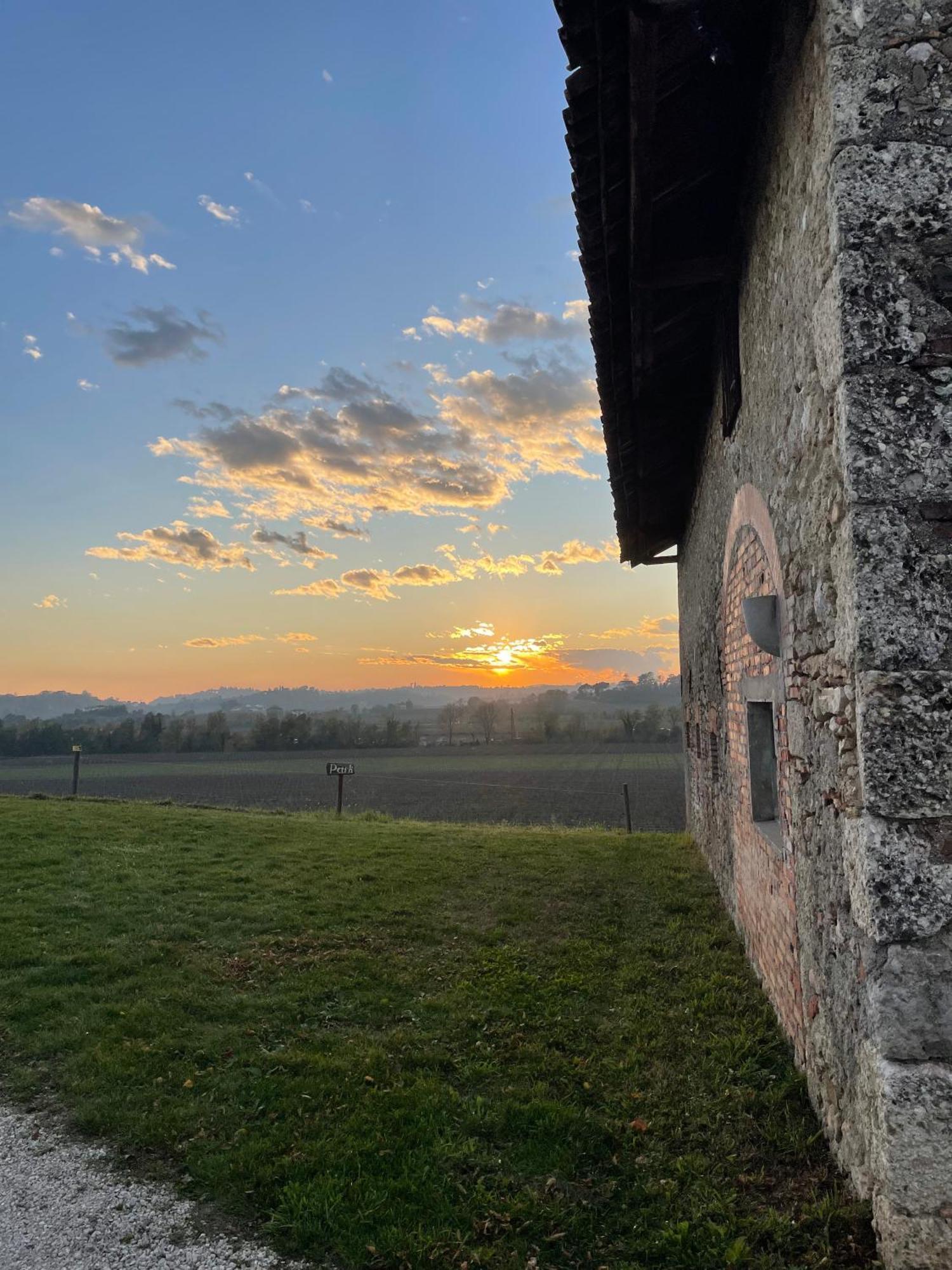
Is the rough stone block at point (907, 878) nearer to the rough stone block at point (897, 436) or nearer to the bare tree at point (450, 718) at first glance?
the rough stone block at point (897, 436)

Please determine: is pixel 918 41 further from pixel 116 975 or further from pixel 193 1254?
pixel 116 975

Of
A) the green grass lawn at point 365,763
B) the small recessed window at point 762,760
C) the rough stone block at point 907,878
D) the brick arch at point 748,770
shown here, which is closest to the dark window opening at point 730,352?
the brick arch at point 748,770

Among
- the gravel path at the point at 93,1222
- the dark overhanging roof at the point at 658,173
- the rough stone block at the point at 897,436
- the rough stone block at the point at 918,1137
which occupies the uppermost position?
the dark overhanging roof at the point at 658,173

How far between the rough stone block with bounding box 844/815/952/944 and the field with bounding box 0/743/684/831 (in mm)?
16375

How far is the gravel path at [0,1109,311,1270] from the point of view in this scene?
9.43 feet

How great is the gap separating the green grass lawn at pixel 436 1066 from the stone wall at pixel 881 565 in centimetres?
67

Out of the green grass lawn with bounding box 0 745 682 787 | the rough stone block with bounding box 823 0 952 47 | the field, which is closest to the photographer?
the rough stone block with bounding box 823 0 952 47

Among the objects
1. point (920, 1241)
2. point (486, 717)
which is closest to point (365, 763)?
point (486, 717)

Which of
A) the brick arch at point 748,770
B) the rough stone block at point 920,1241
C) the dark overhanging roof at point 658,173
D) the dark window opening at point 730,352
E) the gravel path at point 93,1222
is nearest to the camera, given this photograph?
the rough stone block at point 920,1241

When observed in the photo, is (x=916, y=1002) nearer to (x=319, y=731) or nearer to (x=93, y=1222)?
(x=93, y=1222)

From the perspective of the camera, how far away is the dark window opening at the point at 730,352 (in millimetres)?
4848

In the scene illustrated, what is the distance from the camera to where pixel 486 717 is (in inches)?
2381

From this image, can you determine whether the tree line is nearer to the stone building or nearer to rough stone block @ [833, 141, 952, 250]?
the stone building

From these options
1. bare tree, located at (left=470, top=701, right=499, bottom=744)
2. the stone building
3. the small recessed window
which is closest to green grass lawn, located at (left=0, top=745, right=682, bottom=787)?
bare tree, located at (left=470, top=701, right=499, bottom=744)
